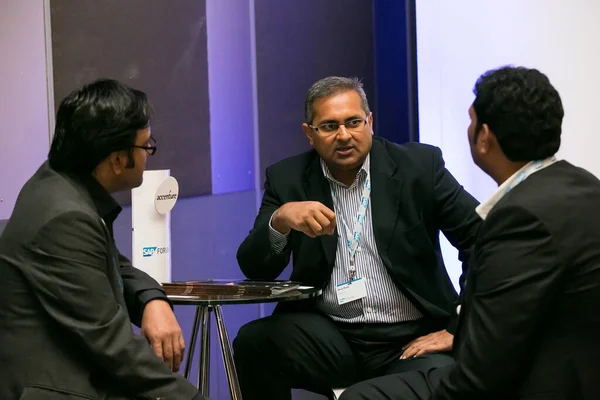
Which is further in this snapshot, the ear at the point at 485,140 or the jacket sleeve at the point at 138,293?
the jacket sleeve at the point at 138,293

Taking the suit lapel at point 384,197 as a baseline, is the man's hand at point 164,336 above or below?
below

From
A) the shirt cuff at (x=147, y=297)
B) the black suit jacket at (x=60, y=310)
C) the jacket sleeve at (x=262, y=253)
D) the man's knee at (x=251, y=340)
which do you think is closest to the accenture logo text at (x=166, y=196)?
the jacket sleeve at (x=262, y=253)

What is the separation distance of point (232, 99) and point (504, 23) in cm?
132

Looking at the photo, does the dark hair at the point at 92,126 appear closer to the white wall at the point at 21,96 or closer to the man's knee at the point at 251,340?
the white wall at the point at 21,96

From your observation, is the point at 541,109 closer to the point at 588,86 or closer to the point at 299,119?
the point at 588,86

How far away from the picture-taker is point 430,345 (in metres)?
2.71

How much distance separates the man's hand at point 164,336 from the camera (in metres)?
2.13

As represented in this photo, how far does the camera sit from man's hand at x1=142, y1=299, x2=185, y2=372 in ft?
7.00

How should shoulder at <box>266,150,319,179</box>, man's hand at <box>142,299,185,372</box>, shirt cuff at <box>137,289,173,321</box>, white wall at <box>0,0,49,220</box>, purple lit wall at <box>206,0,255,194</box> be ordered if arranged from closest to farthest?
man's hand at <box>142,299,185,372</box> < shirt cuff at <box>137,289,173,321</box> < white wall at <box>0,0,49,220</box> < shoulder at <box>266,150,319,179</box> < purple lit wall at <box>206,0,255,194</box>

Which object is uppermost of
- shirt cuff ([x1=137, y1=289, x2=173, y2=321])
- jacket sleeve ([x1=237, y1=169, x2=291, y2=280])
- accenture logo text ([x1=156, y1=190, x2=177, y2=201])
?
accenture logo text ([x1=156, y1=190, x2=177, y2=201])

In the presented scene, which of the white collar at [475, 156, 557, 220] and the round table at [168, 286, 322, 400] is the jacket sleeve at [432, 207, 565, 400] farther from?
the round table at [168, 286, 322, 400]

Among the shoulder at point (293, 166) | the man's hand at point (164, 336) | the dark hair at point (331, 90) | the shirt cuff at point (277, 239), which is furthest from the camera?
the shoulder at point (293, 166)

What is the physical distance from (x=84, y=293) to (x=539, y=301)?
975 millimetres

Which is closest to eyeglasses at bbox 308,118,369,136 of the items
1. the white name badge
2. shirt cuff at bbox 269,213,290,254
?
shirt cuff at bbox 269,213,290,254
